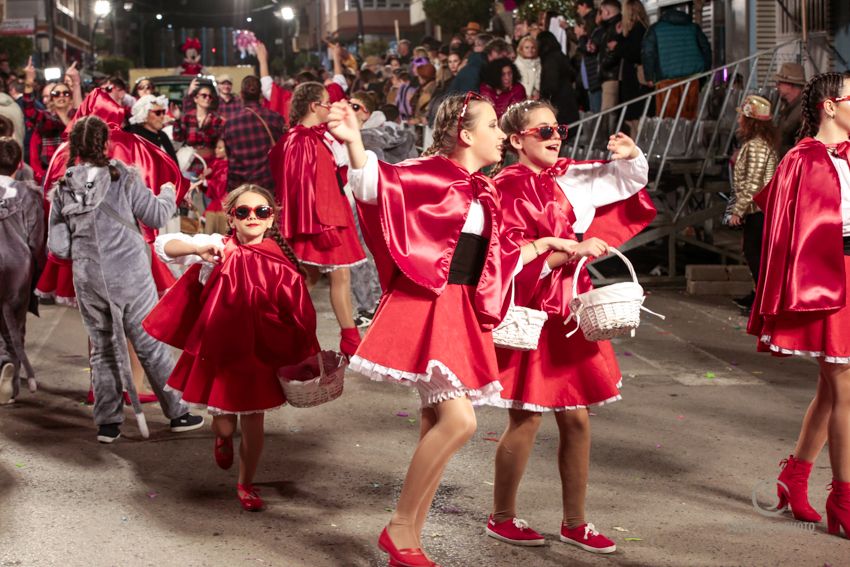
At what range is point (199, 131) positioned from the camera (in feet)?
43.0

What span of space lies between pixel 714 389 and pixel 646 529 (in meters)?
3.06

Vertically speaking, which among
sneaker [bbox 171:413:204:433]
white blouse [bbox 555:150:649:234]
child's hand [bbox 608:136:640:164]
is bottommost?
sneaker [bbox 171:413:204:433]

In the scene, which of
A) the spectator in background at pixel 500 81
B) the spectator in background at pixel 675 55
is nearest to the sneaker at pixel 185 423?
the spectator in background at pixel 500 81

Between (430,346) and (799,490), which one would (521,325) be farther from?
(799,490)

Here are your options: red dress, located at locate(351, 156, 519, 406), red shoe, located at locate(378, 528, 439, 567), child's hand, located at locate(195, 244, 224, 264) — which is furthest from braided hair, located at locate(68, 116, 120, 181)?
red shoe, located at locate(378, 528, 439, 567)

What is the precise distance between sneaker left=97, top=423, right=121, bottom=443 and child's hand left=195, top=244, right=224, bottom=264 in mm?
1673

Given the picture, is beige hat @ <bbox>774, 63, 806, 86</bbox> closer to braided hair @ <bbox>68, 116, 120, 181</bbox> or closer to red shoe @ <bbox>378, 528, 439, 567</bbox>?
braided hair @ <bbox>68, 116, 120, 181</bbox>

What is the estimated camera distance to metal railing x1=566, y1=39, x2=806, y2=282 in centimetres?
1281

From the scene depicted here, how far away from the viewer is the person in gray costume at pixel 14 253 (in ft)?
27.1

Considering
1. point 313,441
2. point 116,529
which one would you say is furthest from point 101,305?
point 116,529

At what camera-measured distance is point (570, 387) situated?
5.21 meters

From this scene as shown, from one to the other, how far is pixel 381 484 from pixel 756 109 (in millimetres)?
5171

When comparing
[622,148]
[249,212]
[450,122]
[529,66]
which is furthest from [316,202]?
[529,66]

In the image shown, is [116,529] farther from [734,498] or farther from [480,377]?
[734,498]
